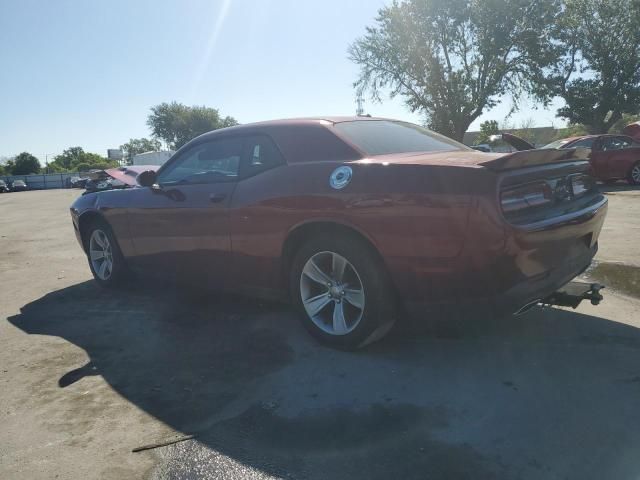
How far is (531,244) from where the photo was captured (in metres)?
2.82

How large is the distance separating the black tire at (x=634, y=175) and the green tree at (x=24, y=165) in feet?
292

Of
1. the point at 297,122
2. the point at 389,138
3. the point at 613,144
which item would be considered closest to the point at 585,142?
the point at 613,144

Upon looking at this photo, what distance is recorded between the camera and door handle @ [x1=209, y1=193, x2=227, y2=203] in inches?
155

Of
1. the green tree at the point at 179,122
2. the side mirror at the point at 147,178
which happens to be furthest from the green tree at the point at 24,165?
the side mirror at the point at 147,178

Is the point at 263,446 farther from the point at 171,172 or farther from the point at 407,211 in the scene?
the point at 171,172

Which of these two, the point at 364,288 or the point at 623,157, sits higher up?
the point at 623,157

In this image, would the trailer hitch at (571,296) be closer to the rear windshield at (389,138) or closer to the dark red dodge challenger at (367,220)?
the dark red dodge challenger at (367,220)

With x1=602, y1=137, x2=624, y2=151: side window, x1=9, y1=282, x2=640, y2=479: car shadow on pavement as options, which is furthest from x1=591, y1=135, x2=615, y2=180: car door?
x1=9, y1=282, x2=640, y2=479: car shadow on pavement

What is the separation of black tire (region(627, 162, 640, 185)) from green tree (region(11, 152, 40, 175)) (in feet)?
292

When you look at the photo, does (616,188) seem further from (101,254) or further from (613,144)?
(101,254)

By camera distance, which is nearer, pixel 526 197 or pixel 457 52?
pixel 526 197

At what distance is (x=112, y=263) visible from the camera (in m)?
5.34

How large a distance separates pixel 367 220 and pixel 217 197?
140 cm

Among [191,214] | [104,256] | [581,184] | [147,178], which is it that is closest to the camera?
[581,184]
